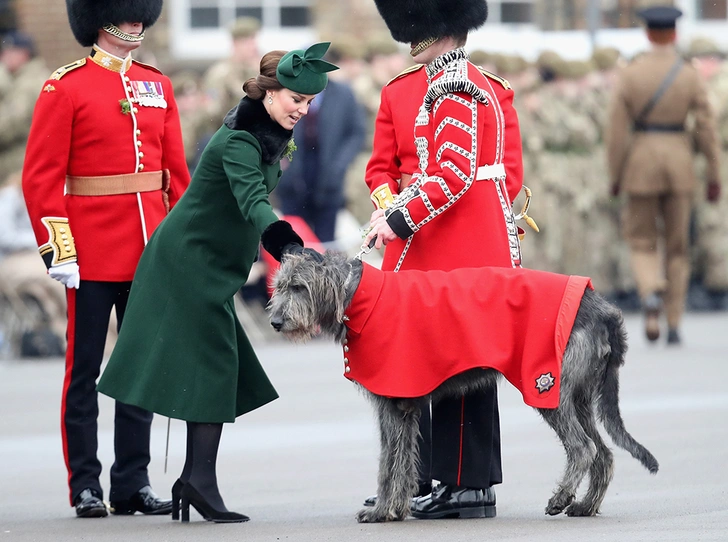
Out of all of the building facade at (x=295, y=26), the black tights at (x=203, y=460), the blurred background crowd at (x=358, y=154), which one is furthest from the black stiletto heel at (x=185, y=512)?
the building facade at (x=295, y=26)

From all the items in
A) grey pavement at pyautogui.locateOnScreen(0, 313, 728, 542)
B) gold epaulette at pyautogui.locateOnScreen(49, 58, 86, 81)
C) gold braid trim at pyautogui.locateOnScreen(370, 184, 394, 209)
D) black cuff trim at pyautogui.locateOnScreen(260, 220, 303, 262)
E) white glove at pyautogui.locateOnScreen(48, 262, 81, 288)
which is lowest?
grey pavement at pyautogui.locateOnScreen(0, 313, 728, 542)

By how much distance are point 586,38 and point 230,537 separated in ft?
48.6

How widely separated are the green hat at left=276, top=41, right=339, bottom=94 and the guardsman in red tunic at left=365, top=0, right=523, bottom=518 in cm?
54

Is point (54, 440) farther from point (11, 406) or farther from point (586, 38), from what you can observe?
point (586, 38)

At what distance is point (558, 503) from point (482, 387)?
1.89 ft

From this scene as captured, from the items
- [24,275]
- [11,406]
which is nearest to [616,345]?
[11,406]

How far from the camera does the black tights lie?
20.9ft

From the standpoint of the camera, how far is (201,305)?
640cm

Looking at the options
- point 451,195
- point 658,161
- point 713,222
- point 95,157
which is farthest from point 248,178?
point 713,222

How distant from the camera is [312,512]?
6855 millimetres

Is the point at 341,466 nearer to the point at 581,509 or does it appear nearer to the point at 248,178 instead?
the point at 581,509

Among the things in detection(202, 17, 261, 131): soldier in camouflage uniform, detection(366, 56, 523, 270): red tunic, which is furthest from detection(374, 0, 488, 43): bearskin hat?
detection(202, 17, 261, 131): soldier in camouflage uniform

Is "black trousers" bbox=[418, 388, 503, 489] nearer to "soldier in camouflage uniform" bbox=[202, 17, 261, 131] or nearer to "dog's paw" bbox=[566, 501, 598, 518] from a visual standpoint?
"dog's paw" bbox=[566, 501, 598, 518]

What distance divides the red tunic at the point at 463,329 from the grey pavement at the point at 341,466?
62cm
